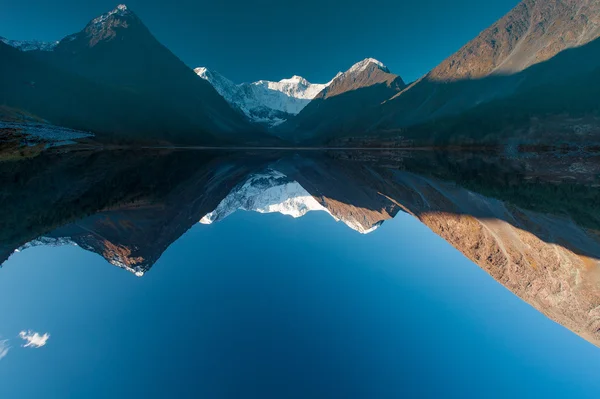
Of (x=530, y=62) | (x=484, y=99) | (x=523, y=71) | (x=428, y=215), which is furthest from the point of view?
(x=530, y=62)

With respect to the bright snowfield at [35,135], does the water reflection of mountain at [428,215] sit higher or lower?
higher

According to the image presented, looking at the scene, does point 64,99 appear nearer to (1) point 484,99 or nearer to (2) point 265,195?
(2) point 265,195

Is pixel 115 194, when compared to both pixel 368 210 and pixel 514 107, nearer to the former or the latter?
pixel 368 210

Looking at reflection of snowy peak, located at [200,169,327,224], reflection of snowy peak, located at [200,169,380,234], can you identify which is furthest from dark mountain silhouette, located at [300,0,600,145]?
reflection of snowy peak, located at [200,169,327,224]

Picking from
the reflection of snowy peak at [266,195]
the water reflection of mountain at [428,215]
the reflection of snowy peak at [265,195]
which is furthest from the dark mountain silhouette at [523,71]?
the reflection of snowy peak at [265,195]

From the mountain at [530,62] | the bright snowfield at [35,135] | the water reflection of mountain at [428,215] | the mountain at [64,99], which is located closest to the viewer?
the water reflection of mountain at [428,215]

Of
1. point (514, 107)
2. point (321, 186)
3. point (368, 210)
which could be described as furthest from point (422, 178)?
point (514, 107)

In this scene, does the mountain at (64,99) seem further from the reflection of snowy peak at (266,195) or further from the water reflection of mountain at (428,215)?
the water reflection of mountain at (428,215)

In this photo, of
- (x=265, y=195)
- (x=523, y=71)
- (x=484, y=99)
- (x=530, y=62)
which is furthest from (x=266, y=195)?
(x=530, y=62)

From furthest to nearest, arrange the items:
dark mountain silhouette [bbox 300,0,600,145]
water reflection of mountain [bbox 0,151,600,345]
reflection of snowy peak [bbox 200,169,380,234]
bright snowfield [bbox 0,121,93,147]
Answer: dark mountain silhouette [bbox 300,0,600,145] < bright snowfield [bbox 0,121,93,147] < reflection of snowy peak [bbox 200,169,380,234] < water reflection of mountain [bbox 0,151,600,345]

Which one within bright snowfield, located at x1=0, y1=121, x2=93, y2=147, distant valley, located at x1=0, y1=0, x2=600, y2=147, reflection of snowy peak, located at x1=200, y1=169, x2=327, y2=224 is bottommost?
bright snowfield, located at x1=0, y1=121, x2=93, y2=147

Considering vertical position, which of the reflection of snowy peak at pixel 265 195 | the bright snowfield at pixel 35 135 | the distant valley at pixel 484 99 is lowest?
the bright snowfield at pixel 35 135

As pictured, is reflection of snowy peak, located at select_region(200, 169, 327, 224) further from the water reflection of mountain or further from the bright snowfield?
the bright snowfield
